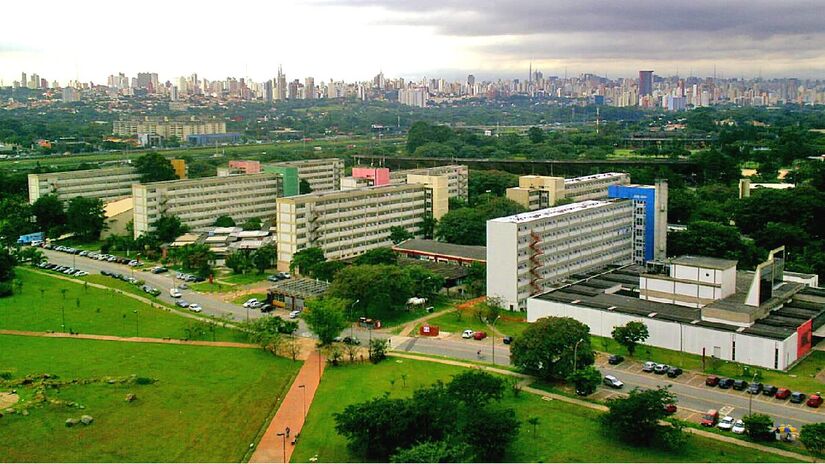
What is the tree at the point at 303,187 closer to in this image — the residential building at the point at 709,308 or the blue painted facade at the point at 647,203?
the blue painted facade at the point at 647,203

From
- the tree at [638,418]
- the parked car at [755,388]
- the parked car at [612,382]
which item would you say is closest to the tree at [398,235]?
Answer: the parked car at [612,382]

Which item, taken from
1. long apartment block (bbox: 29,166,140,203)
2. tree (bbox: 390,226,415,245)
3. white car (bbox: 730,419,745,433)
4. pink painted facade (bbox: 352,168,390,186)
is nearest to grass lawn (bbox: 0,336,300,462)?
white car (bbox: 730,419,745,433)

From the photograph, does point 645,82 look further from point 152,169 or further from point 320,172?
point 152,169

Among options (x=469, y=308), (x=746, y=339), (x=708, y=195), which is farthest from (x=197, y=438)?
(x=708, y=195)

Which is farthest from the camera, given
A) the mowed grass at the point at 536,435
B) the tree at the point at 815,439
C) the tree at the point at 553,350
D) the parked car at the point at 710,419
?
the tree at the point at 553,350

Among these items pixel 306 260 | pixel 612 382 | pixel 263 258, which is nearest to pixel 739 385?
pixel 612 382

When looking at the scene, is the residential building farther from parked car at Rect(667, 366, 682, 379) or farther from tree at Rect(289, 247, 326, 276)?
tree at Rect(289, 247, 326, 276)
